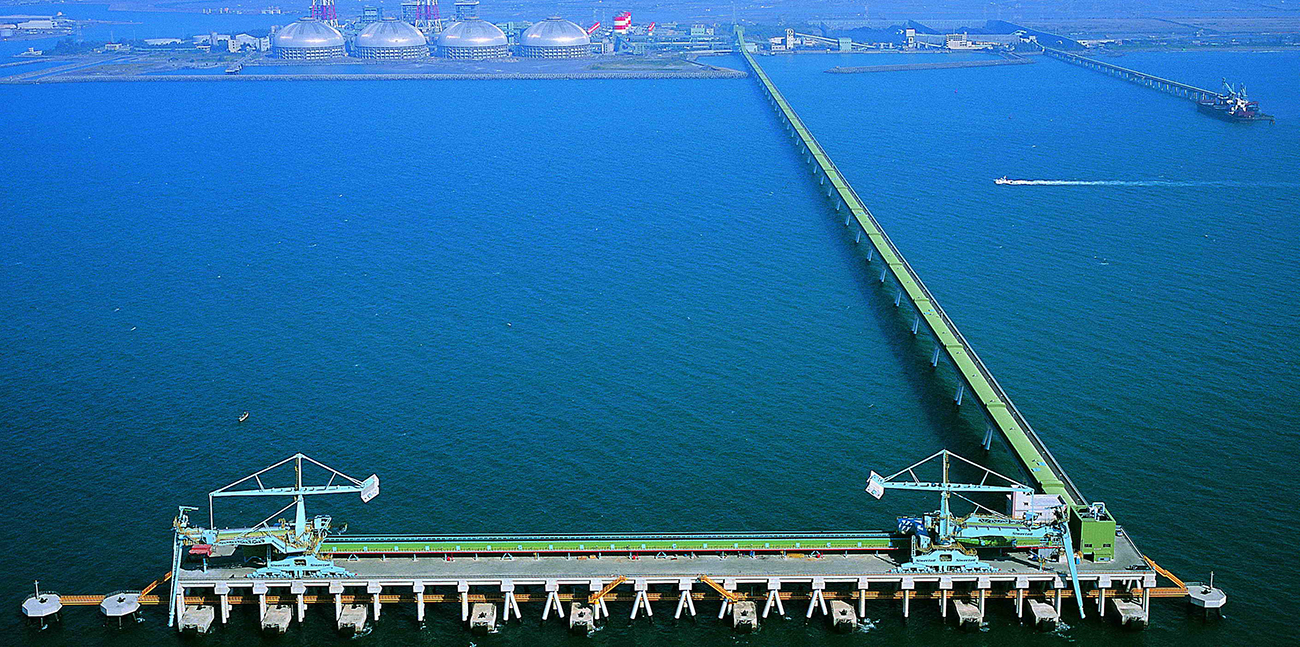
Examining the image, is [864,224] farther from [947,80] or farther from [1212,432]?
[947,80]

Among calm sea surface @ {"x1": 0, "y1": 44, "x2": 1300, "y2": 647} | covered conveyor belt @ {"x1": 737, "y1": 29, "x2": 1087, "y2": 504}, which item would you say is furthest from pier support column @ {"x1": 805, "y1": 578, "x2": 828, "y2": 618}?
covered conveyor belt @ {"x1": 737, "y1": 29, "x2": 1087, "y2": 504}

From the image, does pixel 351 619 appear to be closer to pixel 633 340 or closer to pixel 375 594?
pixel 375 594

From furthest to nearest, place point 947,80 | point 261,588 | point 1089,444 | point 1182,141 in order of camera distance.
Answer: point 947,80 → point 1182,141 → point 1089,444 → point 261,588

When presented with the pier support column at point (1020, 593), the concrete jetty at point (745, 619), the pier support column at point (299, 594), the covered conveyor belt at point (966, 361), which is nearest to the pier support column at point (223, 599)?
the pier support column at point (299, 594)

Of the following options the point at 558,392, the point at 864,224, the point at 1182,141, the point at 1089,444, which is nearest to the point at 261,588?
the point at 558,392

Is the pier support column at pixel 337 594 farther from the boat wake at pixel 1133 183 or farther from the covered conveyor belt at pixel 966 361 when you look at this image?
the boat wake at pixel 1133 183

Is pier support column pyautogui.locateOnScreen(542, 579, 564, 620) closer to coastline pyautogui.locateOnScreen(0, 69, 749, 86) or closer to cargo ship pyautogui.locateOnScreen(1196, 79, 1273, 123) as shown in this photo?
cargo ship pyautogui.locateOnScreen(1196, 79, 1273, 123)

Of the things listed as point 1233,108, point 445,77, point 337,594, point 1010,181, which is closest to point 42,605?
point 337,594
